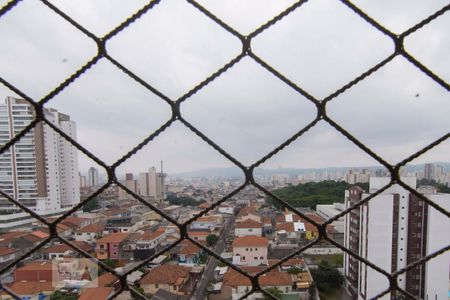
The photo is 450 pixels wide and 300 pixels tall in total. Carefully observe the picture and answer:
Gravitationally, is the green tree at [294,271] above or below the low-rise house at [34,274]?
below

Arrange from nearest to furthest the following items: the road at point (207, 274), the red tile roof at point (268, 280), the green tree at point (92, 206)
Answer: the red tile roof at point (268, 280), the road at point (207, 274), the green tree at point (92, 206)

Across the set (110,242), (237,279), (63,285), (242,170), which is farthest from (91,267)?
(242,170)

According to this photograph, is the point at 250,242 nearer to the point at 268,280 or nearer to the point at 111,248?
the point at 268,280

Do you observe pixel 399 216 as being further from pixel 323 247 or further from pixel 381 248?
pixel 323 247

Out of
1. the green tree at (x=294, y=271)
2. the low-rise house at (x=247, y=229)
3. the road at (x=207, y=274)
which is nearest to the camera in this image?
the road at (x=207, y=274)

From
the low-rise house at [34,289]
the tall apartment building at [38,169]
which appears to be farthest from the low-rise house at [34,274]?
the tall apartment building at [38,169]

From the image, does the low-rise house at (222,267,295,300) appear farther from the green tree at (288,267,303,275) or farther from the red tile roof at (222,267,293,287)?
the green tree at (288,267,303,275)

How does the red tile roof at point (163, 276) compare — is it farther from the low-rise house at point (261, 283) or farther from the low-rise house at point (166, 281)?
the low-rise house at point (261, 283)
